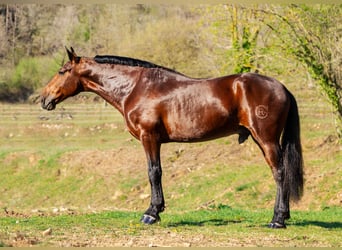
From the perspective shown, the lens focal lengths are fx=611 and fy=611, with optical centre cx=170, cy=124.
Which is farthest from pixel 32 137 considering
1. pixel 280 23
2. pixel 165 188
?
pixel 280 23

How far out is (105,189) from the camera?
19.0 m

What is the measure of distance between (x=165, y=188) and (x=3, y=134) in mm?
11134

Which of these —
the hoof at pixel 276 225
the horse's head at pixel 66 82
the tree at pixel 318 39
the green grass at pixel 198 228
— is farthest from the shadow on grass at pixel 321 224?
the tree at pixel 318 39

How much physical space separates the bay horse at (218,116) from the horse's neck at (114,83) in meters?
0.03

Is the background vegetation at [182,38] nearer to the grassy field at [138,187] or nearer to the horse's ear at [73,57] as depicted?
the grassy field at [138,187]

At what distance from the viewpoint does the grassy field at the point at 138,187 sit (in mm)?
7684

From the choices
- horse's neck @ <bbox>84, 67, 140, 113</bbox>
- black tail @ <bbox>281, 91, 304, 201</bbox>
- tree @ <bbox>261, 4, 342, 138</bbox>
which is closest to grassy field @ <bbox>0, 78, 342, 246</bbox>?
black tail @ <bbox>281, 91, 304, 201</bbox>

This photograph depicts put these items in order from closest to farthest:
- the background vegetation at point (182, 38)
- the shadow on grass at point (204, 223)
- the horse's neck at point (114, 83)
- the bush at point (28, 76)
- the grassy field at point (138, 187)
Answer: the grassy field at point (138, 187), the shadow on grass at point (204, 223), the horse's neck at point (114, 83), the background vegetation at point (182, 38), the bush at point (28, 76)

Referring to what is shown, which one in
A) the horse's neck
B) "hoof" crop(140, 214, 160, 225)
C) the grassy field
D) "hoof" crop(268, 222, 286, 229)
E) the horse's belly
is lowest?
the grassy field

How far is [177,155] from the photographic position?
20.8 meters

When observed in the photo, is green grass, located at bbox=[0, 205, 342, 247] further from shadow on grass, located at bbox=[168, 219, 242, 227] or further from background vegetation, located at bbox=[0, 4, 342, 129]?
background vegetation, located at bbox=[0, 4, 342, 129]

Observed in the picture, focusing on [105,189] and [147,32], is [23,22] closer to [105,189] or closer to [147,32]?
[147,32]

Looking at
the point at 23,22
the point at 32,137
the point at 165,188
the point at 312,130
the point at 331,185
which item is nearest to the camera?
the point at 331,185

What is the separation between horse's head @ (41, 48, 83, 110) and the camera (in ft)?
29.7
